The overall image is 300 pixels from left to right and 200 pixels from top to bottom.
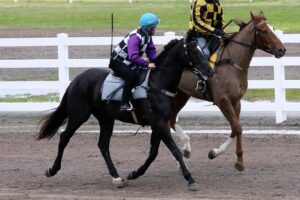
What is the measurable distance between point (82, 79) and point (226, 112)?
1996 millimetres

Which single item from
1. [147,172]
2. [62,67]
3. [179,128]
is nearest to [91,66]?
[62,67]

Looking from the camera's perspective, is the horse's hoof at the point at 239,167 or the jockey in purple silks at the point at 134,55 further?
the horse's hoof at the point at 239,167

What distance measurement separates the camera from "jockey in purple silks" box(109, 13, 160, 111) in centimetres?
1111

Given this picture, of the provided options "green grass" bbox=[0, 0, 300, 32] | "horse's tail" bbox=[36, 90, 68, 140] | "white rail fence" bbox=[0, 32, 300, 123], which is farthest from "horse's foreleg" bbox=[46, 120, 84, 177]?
"green grass" bbox=[0, 0, 300, 32]

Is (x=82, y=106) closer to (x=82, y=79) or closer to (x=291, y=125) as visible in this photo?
(x=82, y=79)

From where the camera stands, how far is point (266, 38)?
12.4 metres

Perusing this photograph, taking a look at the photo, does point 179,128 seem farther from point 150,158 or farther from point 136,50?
point 136,50

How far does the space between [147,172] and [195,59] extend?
2009mm

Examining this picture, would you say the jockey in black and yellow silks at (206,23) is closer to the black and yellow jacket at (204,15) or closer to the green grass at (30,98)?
the black and yellow jacket at (204,15)

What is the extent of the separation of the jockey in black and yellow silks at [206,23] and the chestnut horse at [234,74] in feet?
0.65

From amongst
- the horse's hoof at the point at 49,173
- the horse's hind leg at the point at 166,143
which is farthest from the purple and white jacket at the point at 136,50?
the horse's hoof at the point at 49,173

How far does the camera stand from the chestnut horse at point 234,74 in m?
12.3

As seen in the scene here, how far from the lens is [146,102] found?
1116 centimetres

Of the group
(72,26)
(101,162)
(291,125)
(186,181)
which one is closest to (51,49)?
(72,26)
